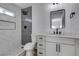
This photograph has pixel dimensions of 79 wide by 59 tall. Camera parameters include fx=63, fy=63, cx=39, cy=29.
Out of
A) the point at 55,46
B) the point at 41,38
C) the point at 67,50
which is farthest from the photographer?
the point at 41,38

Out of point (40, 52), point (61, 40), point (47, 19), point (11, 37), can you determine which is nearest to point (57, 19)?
point (47, 19)

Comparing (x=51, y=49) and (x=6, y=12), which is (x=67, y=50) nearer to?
(x=51, y=49)

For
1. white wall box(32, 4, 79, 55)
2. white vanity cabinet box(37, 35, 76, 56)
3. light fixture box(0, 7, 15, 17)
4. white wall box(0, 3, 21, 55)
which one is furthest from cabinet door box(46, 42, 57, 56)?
light fixture box(0, 7, 15, 17)

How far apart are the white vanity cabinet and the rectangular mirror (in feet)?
0.95

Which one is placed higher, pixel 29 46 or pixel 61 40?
pixel 61 40

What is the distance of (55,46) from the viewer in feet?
4.06

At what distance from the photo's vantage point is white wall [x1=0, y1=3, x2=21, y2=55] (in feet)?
4.04

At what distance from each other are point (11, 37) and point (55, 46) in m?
0.91

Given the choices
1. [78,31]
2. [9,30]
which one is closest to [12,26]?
[9,30]

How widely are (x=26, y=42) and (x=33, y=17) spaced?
518 mm

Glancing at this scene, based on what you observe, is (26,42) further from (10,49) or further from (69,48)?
(69,48)

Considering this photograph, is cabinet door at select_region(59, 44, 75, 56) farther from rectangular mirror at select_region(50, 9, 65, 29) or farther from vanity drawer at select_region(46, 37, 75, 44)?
rectangular mirror at select_region(50, 9, 65, 29)

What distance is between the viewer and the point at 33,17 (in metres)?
1.27

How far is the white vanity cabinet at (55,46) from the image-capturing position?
110cm
